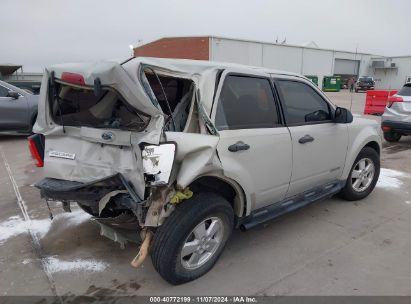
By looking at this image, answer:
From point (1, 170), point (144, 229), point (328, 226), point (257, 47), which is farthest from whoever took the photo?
point (257, 47)

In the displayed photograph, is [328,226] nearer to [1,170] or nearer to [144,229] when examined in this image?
[144,229]

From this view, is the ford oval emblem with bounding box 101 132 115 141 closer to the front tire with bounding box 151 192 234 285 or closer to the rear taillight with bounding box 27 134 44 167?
the front tire with bounding box 151 192 234 285

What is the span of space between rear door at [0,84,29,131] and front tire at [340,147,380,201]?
8.08 metres

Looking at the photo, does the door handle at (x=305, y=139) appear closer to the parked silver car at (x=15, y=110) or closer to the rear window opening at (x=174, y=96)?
the rear window opening at (x=174, y=96)

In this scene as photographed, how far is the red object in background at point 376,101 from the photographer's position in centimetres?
1450

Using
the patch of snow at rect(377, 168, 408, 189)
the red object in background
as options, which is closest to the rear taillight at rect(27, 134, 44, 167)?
the patch of snow at rect(377, 168, 408, 189)

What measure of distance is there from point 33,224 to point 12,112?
6138mm

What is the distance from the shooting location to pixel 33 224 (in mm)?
4133

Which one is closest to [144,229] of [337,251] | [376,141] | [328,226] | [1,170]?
[337,251]

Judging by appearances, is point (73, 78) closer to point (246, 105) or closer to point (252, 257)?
point (246, 105)

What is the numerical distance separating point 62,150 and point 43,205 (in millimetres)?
1897

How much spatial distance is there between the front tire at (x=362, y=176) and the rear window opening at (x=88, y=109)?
3.14 metres

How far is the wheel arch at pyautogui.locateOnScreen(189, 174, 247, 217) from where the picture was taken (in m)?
2.99

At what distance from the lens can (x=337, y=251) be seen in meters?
3.55
